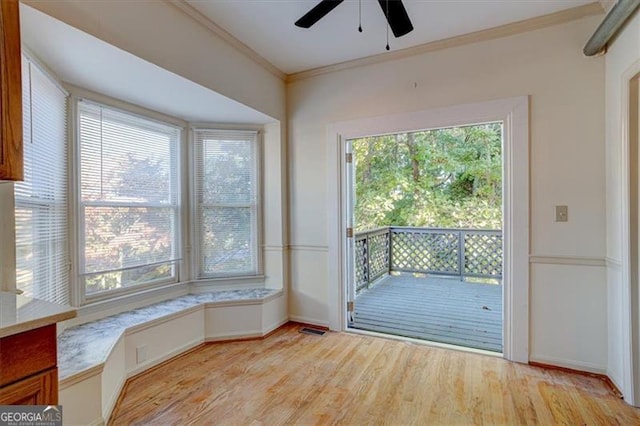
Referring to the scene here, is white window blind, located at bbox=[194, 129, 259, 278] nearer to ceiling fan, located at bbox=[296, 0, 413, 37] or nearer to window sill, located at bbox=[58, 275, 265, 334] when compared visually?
window sill, located at bbox=[58, 275, 265, 334]

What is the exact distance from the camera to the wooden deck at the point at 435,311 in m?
3.14

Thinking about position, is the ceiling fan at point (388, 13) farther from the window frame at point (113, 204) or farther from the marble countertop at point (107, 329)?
the marble countertop at point (107, 329)

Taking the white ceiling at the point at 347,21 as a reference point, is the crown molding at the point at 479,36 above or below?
below

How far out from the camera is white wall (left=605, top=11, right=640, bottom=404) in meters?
1.98

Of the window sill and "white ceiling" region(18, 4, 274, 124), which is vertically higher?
"white ceiling" region(18, 4, 274, 124)

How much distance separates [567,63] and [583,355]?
213 cm

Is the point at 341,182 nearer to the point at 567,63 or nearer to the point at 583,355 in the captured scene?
the point at 567,63

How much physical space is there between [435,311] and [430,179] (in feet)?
13.0

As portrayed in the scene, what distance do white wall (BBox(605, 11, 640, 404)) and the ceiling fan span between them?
130 cm

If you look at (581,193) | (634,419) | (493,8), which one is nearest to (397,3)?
(493,8)

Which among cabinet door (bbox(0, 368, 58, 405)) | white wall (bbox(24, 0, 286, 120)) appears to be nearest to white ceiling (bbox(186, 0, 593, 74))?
white wall (bbox(24, 0, 286, 120))

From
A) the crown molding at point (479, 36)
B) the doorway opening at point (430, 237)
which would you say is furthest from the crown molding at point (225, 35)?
the doorway opening at point (430, 237)

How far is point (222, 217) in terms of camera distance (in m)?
3.35

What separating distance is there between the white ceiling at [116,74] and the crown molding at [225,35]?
1.51 feet
